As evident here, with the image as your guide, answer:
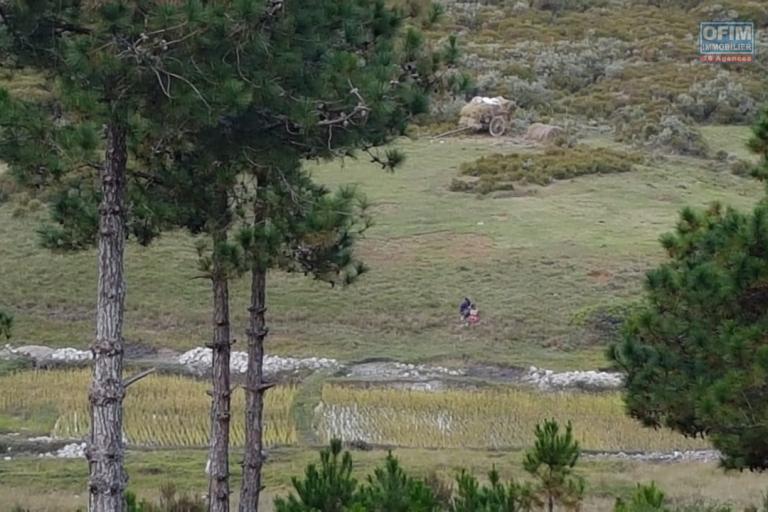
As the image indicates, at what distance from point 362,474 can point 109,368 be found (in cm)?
807

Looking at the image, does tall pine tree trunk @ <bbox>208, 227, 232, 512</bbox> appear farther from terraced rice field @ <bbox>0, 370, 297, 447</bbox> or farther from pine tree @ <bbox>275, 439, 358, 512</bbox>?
terraced rice field @ <bbox>0, 370, 297, 447</bbox>

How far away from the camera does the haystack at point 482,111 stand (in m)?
53.8

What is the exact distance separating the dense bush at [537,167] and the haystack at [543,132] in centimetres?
226

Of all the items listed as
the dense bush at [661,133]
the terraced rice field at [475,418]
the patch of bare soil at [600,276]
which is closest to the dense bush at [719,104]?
the dense bush at [661,133]

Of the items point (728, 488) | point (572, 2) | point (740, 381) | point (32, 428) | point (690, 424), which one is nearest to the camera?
point (740, 381)

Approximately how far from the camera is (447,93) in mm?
12039

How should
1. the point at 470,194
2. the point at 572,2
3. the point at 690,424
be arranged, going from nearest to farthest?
1. the point at 690,424
2. the point at 470,194
3. the point at 572,2

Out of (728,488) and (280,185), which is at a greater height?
(280,185)

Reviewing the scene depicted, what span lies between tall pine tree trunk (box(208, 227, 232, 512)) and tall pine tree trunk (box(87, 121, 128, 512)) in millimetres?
Answer: 2278

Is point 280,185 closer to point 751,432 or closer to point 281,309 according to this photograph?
point 751,432

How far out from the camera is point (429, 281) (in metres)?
34.6

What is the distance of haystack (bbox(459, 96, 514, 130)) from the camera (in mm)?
53781

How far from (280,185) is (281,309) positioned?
2070 centimetres

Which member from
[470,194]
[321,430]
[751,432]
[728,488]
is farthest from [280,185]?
[470,194]
